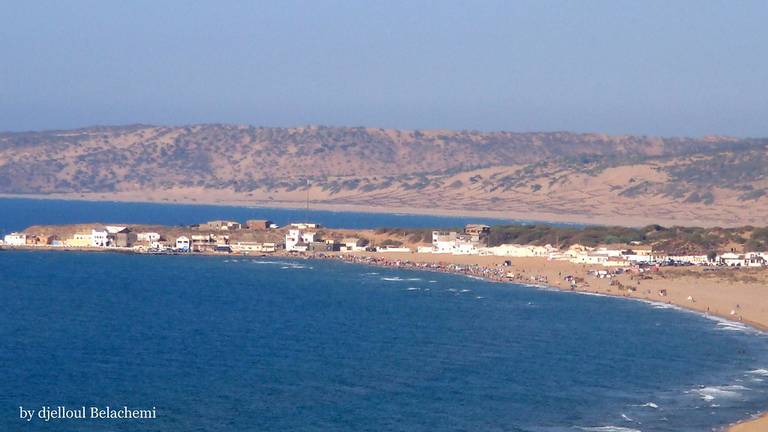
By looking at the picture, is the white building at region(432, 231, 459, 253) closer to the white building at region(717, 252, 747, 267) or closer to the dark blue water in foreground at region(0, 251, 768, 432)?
the white building at region(717, 252, 747, 267)

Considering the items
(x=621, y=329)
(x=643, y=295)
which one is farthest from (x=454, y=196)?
(x=621, y=329)

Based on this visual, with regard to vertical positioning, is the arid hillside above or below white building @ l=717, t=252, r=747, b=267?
above

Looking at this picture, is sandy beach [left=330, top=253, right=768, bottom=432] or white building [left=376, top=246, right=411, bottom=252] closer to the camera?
sandy beach [left=330, top=253, right=768, bottom=432]

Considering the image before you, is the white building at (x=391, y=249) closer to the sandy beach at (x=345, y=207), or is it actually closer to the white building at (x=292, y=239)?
the white building at (x=292, y=239)

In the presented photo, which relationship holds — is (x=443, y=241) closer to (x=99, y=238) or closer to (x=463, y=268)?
(x=463, y=268)

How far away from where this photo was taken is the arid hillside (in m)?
134

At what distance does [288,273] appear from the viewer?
229 ft

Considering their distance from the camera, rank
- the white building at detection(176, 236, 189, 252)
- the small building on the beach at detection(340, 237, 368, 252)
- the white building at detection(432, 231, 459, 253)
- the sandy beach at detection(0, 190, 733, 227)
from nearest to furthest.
Answer: the white building at detection(432, 231, 459, 253), the small building on the beach at detection(340, 237, 368, 252), the white building at detection(176, 236, 189, 252), the sandy beach at detection(0, 190, 733, 227)

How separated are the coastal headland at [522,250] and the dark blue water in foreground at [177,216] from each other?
646 inches

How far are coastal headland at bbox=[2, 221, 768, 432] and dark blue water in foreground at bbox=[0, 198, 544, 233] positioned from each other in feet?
53.8

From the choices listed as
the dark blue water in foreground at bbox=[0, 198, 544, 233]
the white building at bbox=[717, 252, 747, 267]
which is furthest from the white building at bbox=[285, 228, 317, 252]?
the white building at bbox=[717, 252, 747, 267]

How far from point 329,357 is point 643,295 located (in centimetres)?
2315

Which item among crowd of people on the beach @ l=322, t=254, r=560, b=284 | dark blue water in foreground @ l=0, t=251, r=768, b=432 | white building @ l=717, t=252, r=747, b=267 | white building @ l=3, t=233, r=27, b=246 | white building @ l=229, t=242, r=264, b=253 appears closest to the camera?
dark blue water in foreground @ l=0, t=251, r=768, b=432

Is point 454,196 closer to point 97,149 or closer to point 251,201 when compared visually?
point 251,201
